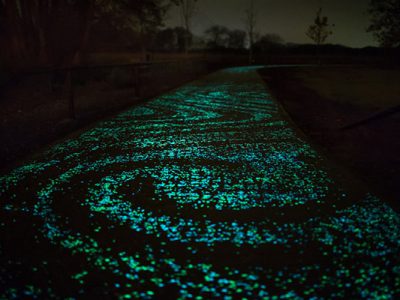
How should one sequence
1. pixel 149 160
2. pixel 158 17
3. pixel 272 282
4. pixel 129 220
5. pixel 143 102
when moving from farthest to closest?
pixel 158 17
pixel 143 102
pixel 149 160
pixel 129 220
pixel 272 282

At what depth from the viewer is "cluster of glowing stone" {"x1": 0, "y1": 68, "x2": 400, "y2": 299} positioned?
2.14m

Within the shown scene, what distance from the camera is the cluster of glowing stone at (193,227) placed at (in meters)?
2.14

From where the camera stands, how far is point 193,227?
2855mm

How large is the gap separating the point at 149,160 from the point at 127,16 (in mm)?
16663

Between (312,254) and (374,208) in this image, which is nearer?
(312,254)

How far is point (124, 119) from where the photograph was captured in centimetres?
782

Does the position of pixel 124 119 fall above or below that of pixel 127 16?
below

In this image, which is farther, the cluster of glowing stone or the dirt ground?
the dirt ground

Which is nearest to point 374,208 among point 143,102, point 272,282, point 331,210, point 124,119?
point 331,210

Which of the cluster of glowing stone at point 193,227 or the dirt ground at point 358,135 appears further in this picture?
the dirt ground at point 358,135

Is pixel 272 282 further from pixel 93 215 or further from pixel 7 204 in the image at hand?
pixel 7 204

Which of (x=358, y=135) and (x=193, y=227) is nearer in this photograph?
(x=193, y=227)

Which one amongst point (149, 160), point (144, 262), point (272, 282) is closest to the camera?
point (272, 282)

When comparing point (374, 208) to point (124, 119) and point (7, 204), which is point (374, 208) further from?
point (124, 119)
